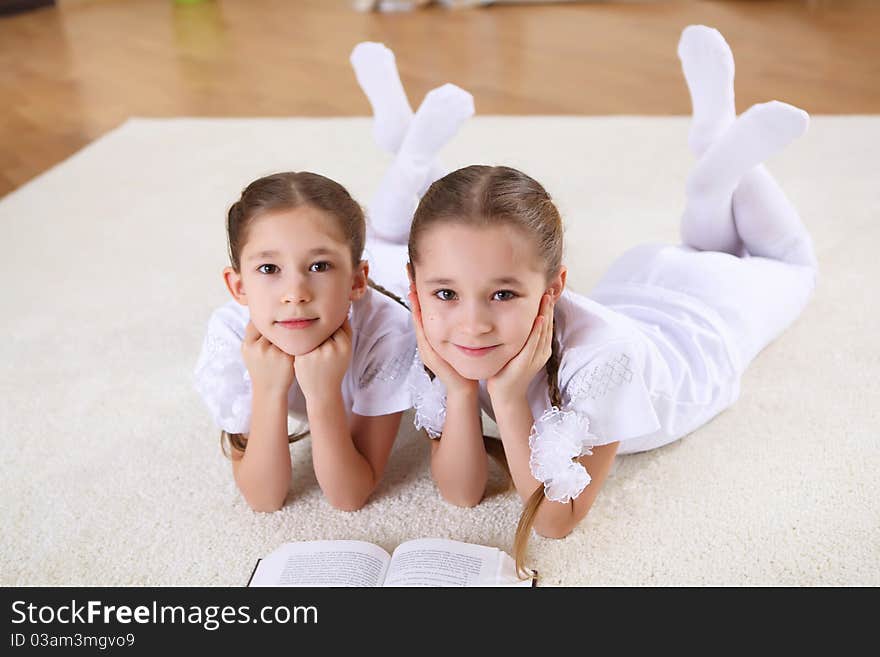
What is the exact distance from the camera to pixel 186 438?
1.56 m

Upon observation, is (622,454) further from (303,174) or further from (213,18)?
(213,18)

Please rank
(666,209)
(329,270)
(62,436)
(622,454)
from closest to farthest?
(329,270) < (622,454) < (62,436) < (666,209)

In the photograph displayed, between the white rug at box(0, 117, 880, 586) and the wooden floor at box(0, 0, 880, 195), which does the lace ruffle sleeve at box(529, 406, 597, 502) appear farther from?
the wooden floor at box(0, 0, 880, 195)

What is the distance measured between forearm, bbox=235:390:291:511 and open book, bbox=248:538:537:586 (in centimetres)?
11

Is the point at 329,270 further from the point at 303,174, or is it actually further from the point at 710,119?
the point at 710,119

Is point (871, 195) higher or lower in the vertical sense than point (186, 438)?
lower

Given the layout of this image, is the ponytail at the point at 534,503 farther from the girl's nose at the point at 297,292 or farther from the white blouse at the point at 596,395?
the girl's nose at the point at 297,292

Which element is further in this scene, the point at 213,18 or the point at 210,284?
the point at 213,18

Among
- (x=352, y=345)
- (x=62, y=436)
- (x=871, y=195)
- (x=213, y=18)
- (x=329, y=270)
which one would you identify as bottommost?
(x=213, y=18)

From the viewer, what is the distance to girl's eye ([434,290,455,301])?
3.69 feet

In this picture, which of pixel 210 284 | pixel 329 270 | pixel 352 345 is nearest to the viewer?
pixel 329 270

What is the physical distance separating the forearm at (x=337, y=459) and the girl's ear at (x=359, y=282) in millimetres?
134
